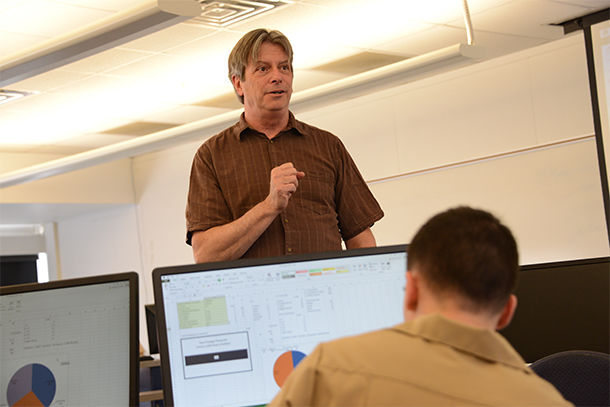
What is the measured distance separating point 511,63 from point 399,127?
1.21 meters

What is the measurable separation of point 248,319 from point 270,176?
2.17 feet

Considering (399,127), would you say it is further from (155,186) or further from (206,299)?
(206,299)

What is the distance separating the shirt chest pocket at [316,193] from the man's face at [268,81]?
21 centimetres

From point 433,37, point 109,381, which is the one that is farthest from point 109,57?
point 109,381

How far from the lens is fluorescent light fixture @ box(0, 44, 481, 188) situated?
501 centimetres

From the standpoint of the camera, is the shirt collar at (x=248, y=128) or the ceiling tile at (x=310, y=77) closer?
the shirt collar at (x=248, y=128)

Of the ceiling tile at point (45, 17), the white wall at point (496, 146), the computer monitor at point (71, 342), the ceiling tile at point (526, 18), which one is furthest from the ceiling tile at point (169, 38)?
the computer monitor at point (71, 342)

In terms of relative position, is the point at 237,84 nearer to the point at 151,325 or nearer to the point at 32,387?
the point at 32,387

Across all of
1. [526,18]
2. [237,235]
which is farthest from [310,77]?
[237,235]

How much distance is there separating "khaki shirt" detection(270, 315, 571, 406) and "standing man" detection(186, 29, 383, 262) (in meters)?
1.06

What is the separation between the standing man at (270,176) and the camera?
2078 mm

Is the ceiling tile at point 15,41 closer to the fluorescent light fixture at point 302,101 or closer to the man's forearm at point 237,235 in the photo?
the fluorescent light fixture at point 302,101

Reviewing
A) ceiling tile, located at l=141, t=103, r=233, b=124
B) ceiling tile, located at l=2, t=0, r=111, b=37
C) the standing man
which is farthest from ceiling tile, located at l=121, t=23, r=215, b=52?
the standing man

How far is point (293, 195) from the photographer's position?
213cm
